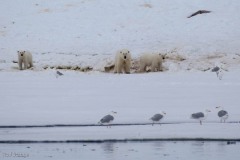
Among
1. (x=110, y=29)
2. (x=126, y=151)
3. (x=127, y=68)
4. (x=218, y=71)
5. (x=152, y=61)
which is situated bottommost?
(x=126, y=151)

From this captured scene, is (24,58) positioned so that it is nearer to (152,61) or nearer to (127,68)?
(127,68)

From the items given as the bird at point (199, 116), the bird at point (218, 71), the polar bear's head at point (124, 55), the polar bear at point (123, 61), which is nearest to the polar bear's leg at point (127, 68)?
the polar bear at point (123, 61)

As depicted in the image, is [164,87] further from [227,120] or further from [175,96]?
[227,120]

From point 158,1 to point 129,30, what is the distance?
463cm

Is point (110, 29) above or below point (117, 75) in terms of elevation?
above

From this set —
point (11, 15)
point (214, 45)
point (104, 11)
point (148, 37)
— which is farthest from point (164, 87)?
point (11, 15)

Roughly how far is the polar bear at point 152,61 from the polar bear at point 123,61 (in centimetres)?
72

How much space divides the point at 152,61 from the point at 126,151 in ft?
40.1

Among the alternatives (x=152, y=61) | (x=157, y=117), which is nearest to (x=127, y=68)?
(x=152, y=61)

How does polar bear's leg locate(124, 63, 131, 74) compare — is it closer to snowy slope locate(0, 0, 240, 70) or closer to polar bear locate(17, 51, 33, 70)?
snowy slope locate(0, 0, 240, 70)

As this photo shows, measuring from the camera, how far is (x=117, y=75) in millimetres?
21500

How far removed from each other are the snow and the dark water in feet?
1.40

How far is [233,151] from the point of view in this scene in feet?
35.4

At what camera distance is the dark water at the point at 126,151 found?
10555 millimetres
